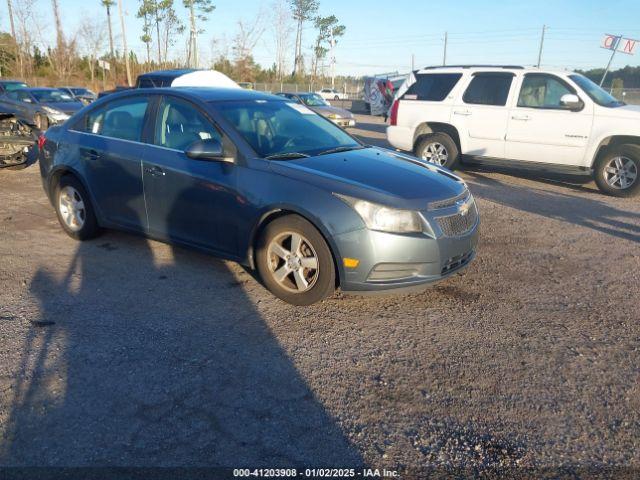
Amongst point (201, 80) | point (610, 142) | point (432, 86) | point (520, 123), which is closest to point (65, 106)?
point (201, 80)

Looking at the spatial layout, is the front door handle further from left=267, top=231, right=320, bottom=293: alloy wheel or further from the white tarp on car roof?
the white tarp on car roof

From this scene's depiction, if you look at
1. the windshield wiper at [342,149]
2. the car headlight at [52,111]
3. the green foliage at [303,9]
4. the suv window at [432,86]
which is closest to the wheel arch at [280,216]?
the windshield wiper at [342,149]

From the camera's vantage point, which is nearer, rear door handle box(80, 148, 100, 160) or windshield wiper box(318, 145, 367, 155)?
windshield wiper box(318, 145, 367, 155)

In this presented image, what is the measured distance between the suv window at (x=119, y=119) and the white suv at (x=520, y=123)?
6.19 m

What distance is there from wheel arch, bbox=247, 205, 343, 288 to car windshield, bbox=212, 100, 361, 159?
52cm

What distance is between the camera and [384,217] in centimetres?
379

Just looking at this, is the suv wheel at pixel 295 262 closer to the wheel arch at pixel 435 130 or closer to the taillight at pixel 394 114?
the wheel arch at pixel 435 130

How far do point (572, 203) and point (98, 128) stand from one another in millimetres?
6576

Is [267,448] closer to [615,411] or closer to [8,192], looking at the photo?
[615,411]

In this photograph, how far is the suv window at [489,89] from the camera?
928cm

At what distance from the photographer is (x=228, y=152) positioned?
14.3 feet

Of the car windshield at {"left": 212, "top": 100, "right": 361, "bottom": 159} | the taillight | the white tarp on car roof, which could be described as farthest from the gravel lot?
the white tarp on car roof

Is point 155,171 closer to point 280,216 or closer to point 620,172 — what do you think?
point 280,216

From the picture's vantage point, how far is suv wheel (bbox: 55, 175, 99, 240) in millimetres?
5547
